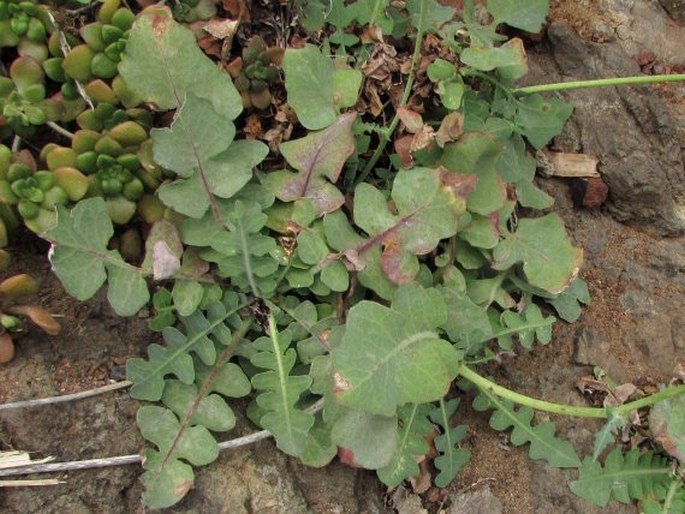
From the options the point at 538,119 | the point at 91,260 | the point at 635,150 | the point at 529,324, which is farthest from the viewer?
the point at 635,150

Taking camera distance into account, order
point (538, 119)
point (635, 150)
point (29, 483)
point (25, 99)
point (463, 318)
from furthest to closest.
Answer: point (635, 150), point (538, 119), point (463, 318), point (25, 99), point (29, 483)

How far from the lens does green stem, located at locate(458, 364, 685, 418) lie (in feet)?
6.64

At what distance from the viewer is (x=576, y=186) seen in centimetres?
273

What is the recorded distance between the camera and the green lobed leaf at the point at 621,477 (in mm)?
2232

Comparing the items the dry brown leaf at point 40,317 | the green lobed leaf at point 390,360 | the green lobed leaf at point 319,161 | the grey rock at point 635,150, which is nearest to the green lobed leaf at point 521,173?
the grey rock at point 635,150

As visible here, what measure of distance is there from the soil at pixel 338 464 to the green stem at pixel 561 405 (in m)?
0.24

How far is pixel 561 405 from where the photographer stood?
2.16 metres

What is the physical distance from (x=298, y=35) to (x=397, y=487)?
4.96 ft

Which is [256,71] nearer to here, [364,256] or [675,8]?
[364,256]

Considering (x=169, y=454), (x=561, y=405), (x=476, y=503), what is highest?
(x=561, y=405)

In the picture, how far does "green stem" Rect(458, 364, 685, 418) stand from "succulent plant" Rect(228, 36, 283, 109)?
1044 millimetres

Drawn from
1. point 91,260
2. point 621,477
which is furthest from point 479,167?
point 91,260

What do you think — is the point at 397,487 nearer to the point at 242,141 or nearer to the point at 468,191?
the point at 468,191

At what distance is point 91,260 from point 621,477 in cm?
171
